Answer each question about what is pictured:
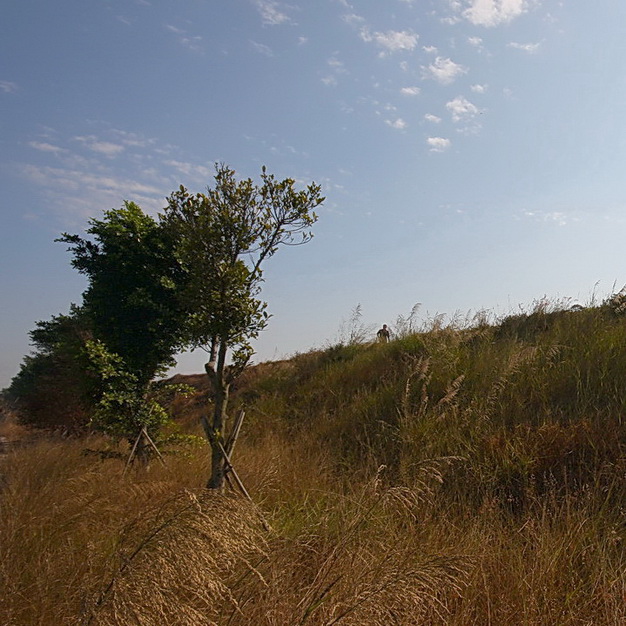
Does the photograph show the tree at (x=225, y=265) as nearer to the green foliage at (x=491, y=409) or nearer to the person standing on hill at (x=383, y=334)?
the green foliage at (x=491, y=409)

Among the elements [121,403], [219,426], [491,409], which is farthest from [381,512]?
[121,403]

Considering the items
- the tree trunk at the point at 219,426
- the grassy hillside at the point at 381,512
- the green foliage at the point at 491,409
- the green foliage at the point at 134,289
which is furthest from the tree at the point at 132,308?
the green foliage at the point at 491,409

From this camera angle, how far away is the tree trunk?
462 cm

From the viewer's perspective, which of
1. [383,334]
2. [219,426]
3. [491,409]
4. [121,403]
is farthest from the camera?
[383,334]

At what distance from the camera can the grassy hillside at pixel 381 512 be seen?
1.95m

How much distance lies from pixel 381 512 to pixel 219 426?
1.80 metres

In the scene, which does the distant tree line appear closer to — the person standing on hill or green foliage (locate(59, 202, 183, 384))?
green foliage (locate(59, 202, 183, 384))

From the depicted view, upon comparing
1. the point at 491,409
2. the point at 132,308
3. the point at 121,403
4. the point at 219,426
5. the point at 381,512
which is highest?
the point at 132,308

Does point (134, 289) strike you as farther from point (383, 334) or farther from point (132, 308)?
point (383, 334)

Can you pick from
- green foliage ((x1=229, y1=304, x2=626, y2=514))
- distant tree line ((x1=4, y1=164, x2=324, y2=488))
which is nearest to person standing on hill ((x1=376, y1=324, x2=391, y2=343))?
green foliage ((x1=229, y1=304, x2=626, y2=514))

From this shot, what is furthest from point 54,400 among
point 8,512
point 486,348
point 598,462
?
point 598,462

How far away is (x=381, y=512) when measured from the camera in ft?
13.2

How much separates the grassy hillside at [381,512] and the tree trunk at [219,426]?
0.49 metres

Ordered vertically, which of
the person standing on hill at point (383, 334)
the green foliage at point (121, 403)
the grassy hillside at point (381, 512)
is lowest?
the grassy hillside at point (381, 512)
